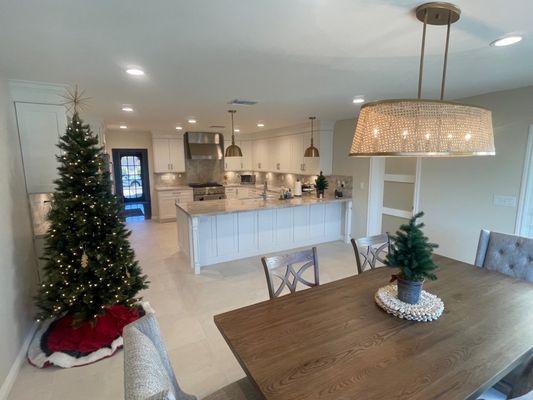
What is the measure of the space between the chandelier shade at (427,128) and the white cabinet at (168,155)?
686 cm

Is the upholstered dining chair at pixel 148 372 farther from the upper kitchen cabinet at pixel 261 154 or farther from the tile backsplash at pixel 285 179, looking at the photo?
the upper kitchen cabinet at pixel 261 154

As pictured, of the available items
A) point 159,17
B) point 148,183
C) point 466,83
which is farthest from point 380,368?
point 148,183

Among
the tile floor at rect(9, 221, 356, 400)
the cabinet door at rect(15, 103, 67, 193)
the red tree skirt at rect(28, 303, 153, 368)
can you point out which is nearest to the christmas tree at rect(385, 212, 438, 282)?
the tile floor at rect(9, 221, 356, 400)

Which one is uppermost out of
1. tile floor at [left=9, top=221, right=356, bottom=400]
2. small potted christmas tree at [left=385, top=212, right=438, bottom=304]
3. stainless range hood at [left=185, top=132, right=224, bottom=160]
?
stainless range hood at [left=185, top=132, right=224, bottom=160]

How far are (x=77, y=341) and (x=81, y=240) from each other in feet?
2.94

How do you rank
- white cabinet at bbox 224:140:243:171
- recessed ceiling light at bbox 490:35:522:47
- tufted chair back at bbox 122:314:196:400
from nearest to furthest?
tufted chair back at bbox 122:314:196:400 → recessed ceiling light at bbox 490:35:522:47 → white cabinet at bbox 224:140:243:171

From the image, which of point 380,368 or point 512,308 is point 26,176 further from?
point 512,308

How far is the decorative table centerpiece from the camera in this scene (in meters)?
1.54

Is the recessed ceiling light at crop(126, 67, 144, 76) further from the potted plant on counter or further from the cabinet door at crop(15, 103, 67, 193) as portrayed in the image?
the potted plant on counter

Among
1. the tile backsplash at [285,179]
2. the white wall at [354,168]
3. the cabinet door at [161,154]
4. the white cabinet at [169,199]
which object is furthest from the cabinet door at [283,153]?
the cabinet door at [161,154]

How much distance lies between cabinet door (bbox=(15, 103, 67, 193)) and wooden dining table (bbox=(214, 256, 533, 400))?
243cm

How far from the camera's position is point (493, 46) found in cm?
186

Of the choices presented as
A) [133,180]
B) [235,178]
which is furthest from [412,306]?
[133,180]

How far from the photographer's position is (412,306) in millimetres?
1586
